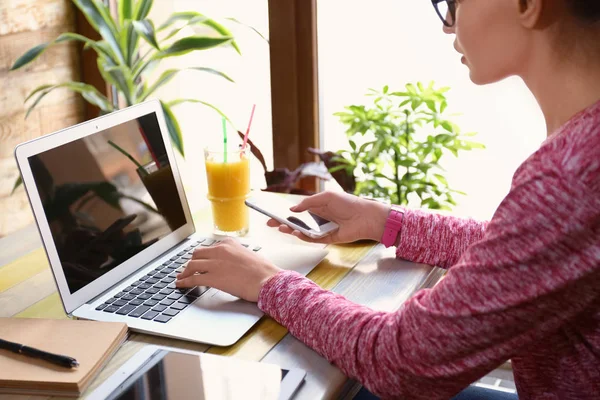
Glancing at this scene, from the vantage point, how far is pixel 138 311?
111cm

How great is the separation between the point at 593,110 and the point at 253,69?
162 cm

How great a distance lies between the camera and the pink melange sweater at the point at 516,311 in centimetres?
81

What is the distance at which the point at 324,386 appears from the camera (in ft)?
3.03

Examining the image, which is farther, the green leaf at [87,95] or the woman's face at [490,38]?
the green leaf at [87,95]

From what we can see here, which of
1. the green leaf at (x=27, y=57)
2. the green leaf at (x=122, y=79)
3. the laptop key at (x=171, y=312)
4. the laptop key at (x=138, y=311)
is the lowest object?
the laptop key at (x=138, y=311)

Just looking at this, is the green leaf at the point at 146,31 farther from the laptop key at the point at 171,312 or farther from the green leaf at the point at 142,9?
the laptop key at the point at 171,312

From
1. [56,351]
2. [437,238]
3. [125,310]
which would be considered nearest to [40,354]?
[56,351]

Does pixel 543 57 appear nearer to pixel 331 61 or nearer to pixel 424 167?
pixel 424 167

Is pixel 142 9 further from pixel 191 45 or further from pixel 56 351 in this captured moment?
pixel 56 351

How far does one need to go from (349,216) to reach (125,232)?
0.41 m

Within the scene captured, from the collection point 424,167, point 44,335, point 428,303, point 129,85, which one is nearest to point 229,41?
point 129,85

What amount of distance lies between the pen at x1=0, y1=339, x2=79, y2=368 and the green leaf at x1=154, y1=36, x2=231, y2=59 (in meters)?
1.20

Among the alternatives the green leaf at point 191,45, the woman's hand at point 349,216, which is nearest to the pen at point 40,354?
the woman's hand at point 349,216

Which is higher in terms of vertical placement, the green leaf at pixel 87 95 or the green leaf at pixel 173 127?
the green leaf at pixel 87 95
